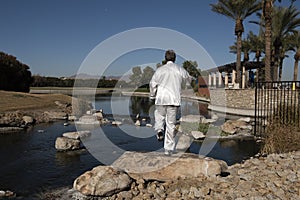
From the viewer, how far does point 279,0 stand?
70.6ft

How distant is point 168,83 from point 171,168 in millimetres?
1576

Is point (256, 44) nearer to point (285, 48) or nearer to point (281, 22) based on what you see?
point (285, 48)

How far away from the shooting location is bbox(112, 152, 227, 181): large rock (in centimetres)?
512

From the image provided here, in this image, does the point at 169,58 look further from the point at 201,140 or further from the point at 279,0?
the point at 279,0

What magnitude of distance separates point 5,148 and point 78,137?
2.36 m

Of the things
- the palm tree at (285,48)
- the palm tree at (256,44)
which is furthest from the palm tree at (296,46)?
the palm tree at (256,44)

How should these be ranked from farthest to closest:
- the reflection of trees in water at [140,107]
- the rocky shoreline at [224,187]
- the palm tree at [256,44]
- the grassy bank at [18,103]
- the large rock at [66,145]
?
the palm tree at [256,44] → the reflection of trees in water at [140,107] → the grassy bank at [18,103] → the large rock at [66,145] → the rocky shoreline at [224,187]

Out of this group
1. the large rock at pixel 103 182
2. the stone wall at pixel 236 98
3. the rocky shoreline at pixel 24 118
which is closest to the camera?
the large rock at pixel 103 182

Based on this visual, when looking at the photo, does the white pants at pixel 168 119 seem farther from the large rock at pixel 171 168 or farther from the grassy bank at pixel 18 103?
the grassy bank at pixel 18 103

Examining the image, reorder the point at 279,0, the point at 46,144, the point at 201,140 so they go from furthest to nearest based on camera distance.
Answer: the point at 279,0 → the point at 201,140 → the point at 46,144

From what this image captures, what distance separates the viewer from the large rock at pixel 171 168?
5125 millimetres

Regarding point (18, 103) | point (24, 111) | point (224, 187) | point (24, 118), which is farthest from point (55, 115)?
point (224, 187)

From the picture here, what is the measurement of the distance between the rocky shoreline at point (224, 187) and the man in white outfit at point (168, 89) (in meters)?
0.96

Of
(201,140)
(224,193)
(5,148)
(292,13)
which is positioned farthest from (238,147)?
(292,13)
